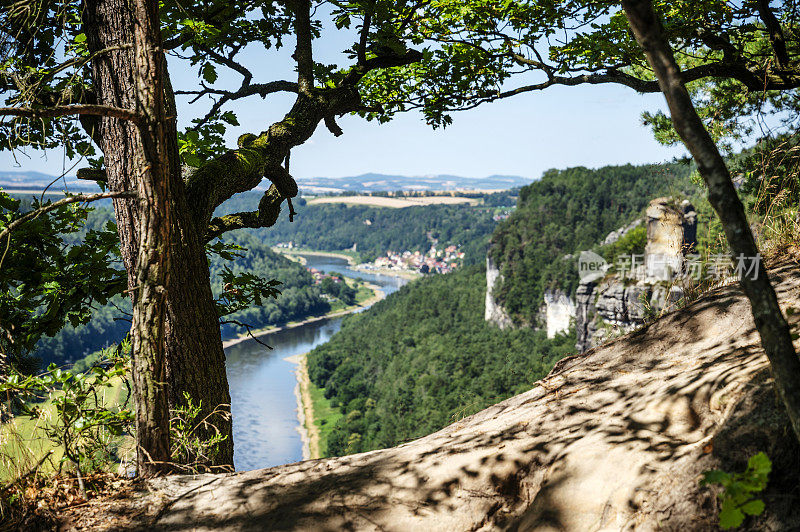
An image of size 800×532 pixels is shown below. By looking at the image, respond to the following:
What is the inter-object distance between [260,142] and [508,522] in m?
3.81

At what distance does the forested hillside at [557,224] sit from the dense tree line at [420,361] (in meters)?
6.33

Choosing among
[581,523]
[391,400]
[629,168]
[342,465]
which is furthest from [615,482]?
[629,168]

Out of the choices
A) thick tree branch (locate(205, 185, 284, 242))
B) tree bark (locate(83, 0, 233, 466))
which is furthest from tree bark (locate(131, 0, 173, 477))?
thick tree branch (locate(205, 185, 284, 242))

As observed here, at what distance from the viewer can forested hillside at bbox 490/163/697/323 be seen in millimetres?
68562

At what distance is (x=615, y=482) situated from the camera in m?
2.04

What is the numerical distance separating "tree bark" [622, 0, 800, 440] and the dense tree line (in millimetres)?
39894

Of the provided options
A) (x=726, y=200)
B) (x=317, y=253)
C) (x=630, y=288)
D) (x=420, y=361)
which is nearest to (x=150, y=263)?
(x=726, y=200)

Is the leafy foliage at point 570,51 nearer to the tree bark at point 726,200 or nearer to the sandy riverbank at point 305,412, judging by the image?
the tree bark at point 726,200

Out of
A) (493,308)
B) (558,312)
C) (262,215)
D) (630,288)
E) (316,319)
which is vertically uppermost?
(262,215)

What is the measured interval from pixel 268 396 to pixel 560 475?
68984 millimetres

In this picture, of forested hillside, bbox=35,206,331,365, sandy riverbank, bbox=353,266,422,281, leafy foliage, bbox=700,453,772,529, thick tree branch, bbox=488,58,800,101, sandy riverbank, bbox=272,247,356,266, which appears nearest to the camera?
leafy foliage, bbox=700,453,772,529

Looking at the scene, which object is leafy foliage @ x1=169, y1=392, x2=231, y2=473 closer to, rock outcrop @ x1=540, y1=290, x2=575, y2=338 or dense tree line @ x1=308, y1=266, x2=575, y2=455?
dense tree line @ x1=308, y1=266, x2=575, y2=455

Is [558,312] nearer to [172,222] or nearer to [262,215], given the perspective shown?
[262,215]

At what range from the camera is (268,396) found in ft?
220
